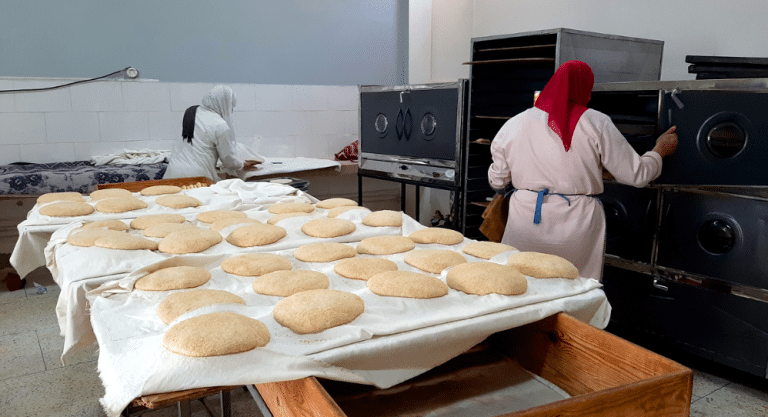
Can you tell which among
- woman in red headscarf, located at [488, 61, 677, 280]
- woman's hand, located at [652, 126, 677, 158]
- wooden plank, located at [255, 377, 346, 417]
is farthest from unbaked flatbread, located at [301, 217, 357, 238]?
woman's hand, located at [652, 126, 677, 158]

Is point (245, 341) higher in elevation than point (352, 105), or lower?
lower

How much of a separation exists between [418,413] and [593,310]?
571 millimetres

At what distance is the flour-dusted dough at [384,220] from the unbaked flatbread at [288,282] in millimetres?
647

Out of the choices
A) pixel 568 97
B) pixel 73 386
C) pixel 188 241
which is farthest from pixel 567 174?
pixel 73 386

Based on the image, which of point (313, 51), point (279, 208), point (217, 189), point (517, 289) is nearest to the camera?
point (517, 289)

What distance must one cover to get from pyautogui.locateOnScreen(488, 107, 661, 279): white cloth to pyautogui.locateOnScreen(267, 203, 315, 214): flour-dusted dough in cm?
102

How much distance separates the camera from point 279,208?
246 cm

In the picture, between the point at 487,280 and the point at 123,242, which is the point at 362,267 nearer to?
the point at 487,280

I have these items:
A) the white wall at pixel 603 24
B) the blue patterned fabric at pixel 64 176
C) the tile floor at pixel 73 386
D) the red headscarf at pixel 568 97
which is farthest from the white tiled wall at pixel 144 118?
the red headscarf at pixel 568 97

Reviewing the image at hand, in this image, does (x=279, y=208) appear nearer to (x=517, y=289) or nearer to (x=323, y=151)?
(x=517, y=289)

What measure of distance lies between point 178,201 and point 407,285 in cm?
155

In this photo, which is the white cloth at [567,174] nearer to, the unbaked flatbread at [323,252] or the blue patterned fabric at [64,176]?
the unbaked flatbread at [323,252]

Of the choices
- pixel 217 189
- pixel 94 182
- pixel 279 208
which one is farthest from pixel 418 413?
pixel 94 182

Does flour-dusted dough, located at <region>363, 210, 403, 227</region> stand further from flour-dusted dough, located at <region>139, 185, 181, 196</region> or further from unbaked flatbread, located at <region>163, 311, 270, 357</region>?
flour-dusted dough, located at <region>139, 185, 181, 196</region>
